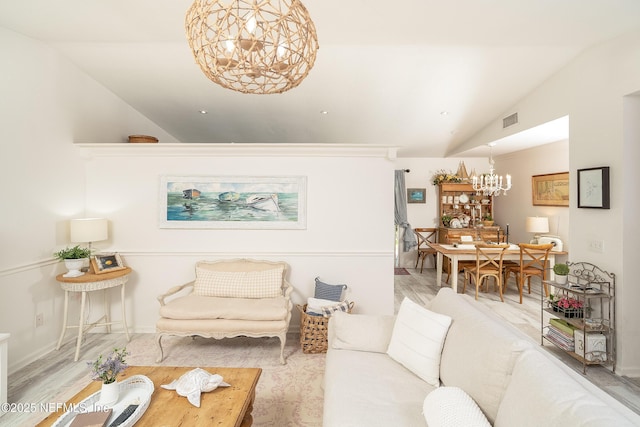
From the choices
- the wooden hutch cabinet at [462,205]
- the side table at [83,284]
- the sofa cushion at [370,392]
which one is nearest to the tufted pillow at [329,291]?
the sofa cushion at [370,392]

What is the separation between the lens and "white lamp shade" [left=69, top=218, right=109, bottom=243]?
3.02 metres

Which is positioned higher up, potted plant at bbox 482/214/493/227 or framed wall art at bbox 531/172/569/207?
framed wall art at bbox 531/172/569/207

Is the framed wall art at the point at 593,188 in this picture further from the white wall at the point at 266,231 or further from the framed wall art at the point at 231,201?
the framed wall art at the point at 231,201

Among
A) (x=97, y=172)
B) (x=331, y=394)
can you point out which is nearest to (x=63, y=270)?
(x=97, y=172)

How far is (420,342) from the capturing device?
5.82 ft

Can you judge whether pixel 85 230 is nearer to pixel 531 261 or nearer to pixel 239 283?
→ pixel 239 283

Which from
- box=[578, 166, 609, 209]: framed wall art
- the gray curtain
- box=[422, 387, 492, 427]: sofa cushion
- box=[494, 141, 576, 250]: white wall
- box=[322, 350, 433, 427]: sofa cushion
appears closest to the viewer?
box=[422, 387, 492, 427]: sofa cushion

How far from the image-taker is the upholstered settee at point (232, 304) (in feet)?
8.86

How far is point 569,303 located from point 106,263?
4.38m

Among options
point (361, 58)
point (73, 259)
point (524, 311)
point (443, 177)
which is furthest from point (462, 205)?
point (73, 259)

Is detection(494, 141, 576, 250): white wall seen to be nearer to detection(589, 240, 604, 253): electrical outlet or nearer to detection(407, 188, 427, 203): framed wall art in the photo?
detection(407, 188, 427, 203): framed wall art

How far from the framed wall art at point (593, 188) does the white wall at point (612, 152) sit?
5 cm

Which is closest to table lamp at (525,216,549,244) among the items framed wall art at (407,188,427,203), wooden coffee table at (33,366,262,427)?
framed wall art at (407,188,427,203)

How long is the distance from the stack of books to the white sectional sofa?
151 centimetres
